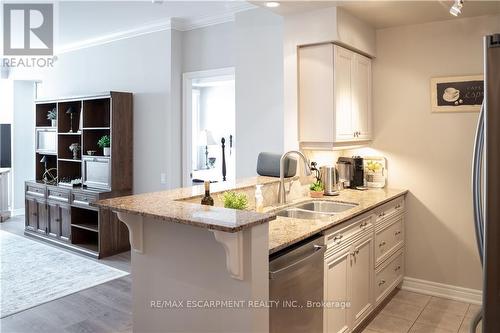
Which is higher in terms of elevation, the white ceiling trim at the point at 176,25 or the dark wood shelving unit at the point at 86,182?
the white ceiling trim at the point at 176,25

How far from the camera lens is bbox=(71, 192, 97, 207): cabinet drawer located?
506cm

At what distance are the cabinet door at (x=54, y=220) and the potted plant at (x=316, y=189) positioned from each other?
12.3 ft

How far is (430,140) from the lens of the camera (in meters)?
Result: 3.79

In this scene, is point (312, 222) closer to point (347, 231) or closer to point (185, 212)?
point (347, 231)

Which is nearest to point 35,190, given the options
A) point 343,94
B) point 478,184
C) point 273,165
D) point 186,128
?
point 186,128

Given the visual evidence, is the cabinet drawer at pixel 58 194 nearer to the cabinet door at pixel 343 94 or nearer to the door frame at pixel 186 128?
the door frame at pixel 186 128

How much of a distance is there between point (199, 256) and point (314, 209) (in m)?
1.55

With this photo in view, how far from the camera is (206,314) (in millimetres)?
1977

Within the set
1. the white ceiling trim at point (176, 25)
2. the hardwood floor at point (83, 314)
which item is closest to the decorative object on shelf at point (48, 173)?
the white ceiling trim at point (176, 25)

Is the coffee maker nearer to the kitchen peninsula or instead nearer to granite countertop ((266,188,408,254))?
granite countertop ((266,188,408,254))

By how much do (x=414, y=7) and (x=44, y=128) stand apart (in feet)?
17.4

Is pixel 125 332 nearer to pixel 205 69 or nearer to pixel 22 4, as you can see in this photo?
pixel 205 69

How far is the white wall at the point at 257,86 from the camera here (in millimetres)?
3965

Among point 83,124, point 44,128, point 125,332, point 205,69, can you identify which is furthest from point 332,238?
point 44,128
